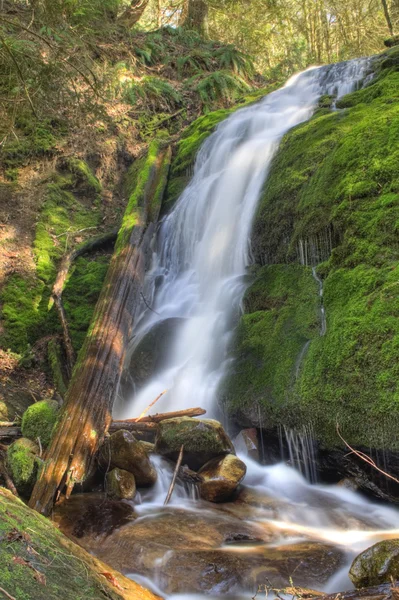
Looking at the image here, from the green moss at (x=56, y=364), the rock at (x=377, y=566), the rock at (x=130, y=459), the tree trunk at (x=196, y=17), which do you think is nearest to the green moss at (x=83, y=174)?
the green moss at (x=56, y=364)

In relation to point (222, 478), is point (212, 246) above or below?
above

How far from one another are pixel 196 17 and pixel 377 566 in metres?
20.9

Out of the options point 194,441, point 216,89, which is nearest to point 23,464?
point 194,441

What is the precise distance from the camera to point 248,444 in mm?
4938

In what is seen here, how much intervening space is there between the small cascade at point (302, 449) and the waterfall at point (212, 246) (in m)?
1.25

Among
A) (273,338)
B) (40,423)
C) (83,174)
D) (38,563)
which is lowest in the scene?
(40,423)

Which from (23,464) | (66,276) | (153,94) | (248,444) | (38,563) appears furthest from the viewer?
(153,94)

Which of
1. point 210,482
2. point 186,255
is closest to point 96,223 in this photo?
point 186,255

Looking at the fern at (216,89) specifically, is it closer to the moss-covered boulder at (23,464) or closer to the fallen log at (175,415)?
the fallen log at (175,415)

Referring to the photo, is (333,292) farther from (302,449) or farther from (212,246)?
(212,246)

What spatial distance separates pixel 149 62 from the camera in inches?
597

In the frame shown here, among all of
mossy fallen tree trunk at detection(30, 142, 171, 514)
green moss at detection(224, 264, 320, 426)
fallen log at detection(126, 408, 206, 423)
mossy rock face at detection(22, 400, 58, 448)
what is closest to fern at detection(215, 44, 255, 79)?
mossy fallen tree trunk at detection(30, 142, 171, 514)

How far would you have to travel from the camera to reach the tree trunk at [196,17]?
60.0 ft

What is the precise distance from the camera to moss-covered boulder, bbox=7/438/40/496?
4.05 m
